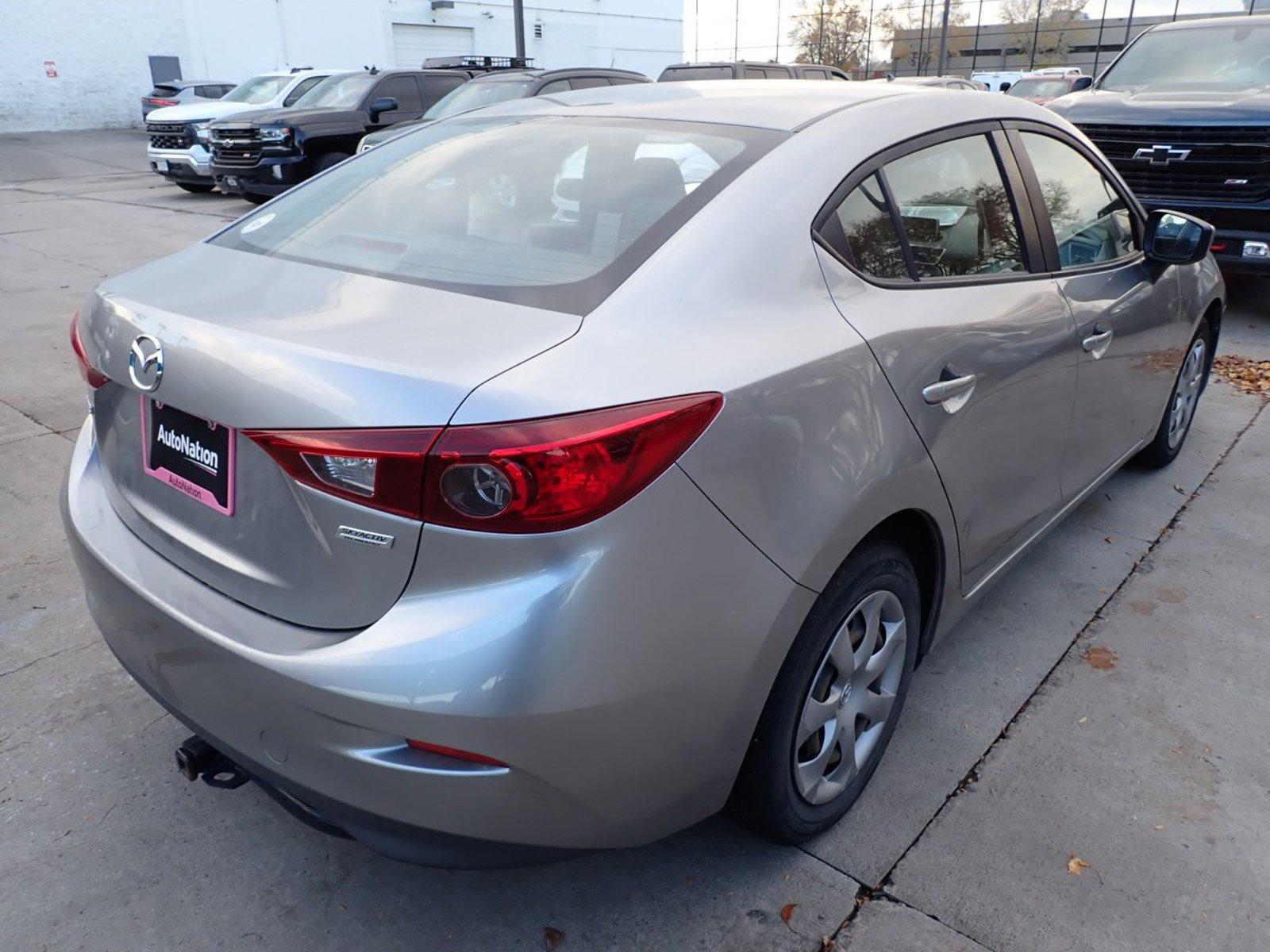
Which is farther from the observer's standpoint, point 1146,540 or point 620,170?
point 1146,540

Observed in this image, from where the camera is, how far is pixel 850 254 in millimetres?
2285

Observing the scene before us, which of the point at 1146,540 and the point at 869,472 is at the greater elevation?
the point at 869,472

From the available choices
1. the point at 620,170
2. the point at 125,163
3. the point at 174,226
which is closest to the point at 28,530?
the point at 620,170

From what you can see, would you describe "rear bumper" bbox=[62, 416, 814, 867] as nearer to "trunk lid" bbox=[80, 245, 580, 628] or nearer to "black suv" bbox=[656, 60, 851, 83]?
"trunk lid" bbox=[80, 245, 580, 628]

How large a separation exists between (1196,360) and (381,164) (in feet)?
12.2

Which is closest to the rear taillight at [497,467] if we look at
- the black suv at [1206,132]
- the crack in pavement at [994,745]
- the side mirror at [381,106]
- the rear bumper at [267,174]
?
the crack in pavement at [994,745]

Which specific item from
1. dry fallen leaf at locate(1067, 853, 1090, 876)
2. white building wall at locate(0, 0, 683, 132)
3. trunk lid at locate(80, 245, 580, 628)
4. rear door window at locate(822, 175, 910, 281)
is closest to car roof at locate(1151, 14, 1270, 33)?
rear door window at locate(822, 175, 910, 281)

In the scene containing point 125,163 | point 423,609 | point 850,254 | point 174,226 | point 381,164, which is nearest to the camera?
point 423,609

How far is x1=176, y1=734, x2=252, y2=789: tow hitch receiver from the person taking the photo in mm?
2172

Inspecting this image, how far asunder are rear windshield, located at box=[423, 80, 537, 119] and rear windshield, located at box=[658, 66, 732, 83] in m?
3.41

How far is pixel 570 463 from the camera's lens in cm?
165

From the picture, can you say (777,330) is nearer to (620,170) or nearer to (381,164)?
(620,170)

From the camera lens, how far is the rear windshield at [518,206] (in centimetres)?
207

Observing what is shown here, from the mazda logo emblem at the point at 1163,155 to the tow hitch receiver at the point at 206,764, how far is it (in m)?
7.69
